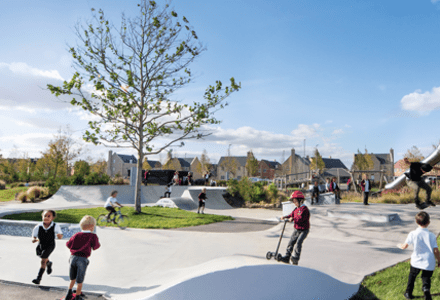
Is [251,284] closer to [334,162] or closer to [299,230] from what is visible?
[299,230]

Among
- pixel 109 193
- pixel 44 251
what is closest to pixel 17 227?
pixel 44 251

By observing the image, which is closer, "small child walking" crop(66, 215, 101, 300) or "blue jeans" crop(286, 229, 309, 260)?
"small child walking" crop(66, 215, 101, 300)

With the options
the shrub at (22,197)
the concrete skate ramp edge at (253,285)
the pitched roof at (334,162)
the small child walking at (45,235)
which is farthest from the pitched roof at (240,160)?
the concrete skate ramp edge at (253,285)

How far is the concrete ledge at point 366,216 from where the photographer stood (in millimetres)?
10984

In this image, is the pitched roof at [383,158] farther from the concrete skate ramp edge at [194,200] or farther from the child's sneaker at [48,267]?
the child's sneaker at [48,267]

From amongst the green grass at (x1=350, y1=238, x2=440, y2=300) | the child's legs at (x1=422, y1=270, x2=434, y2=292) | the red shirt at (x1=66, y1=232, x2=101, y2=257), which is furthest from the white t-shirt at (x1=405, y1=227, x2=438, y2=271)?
the red shirt at (x1=66, y1=232, x2=101, y2=257)

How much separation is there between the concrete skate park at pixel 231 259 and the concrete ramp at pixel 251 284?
0.5 inches

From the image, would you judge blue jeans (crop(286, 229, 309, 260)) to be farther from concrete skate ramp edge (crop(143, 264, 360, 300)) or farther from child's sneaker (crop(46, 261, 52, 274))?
child's sneaker (crop(46, 261, 52, 274))

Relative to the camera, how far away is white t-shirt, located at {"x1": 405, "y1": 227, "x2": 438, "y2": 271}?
14.9ft

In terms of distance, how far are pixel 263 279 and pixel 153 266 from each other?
120 inches

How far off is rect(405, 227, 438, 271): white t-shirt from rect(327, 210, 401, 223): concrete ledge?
6862 millimetres

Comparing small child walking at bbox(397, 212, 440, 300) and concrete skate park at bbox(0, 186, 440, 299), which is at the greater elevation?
small child walking at bbox(397, 212, 440, 300)

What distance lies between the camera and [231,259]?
5.15 meters

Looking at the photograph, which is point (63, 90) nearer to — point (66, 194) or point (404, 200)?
point (66, 194)
